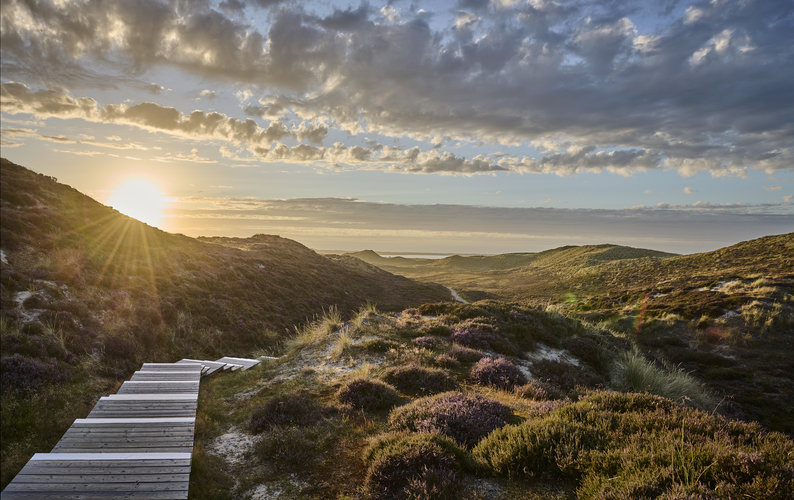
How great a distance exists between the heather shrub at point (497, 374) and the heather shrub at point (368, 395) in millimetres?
2767

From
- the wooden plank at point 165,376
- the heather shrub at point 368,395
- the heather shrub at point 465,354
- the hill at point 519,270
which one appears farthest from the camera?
the hill at point 519,270

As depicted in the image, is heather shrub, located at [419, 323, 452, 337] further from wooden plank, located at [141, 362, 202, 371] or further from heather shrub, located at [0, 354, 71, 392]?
heather shrub, located at [0, 354, 71, 392]

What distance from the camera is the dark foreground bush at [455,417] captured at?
252 inches

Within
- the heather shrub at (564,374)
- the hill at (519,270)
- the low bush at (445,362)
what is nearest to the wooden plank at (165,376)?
the low bush at (445,362)

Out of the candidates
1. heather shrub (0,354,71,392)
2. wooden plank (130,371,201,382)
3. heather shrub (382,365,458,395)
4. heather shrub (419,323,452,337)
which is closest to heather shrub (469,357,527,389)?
heather shrub (382,365,458,395)

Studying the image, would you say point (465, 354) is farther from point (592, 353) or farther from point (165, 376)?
point (165, 376)

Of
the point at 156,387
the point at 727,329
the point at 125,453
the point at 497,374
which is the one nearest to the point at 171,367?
the point at 156,387

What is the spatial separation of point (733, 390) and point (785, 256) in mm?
45419

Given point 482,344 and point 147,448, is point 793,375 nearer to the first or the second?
point 482,344

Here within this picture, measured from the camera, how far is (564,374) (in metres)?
12.4

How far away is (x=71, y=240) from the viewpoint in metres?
18.4

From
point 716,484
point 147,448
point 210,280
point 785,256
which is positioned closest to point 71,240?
point 210,280

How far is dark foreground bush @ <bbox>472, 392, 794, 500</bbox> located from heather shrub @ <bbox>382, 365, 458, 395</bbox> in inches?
144

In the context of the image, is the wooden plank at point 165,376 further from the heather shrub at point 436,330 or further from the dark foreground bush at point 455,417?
the heather shrub at point 436,330
